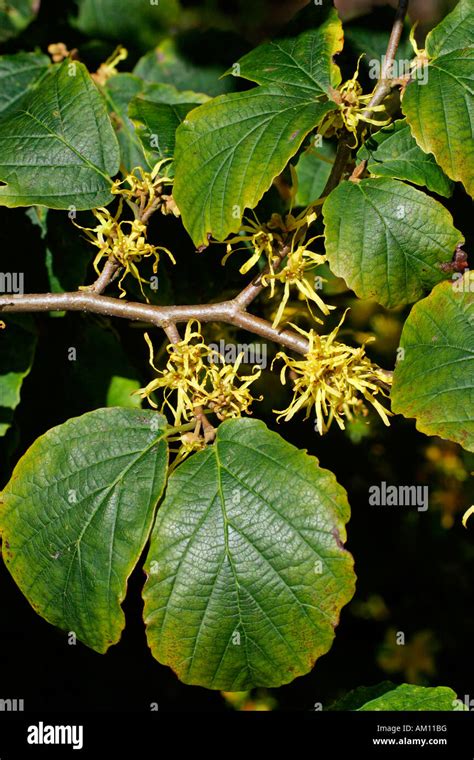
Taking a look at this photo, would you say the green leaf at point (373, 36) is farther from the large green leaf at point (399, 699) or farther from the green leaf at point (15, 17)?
the large green leaf at point (399, 699)

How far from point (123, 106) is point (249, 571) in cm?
94

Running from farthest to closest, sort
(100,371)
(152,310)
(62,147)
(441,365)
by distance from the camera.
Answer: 1. (100,371)
2. (62,147)
3. (152,310)
4. (441,365)

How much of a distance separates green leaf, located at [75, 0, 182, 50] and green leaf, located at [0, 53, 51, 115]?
0.59ft

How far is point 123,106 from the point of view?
1.60 metres

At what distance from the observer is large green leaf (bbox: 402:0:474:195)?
3.48ft

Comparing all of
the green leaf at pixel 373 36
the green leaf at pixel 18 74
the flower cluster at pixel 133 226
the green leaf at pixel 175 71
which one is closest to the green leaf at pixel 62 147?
the flower cluster at pixel 133 226

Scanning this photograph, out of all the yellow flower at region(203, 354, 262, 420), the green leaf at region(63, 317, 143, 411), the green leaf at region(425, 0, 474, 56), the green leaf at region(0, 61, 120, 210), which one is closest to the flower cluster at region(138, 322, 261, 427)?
the yellow flower at region(203, 354, 262, 420)

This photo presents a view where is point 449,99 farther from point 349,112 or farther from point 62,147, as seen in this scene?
point 62,147

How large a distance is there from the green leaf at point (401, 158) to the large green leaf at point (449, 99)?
0.20 feet

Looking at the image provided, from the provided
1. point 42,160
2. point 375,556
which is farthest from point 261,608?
point 375,556

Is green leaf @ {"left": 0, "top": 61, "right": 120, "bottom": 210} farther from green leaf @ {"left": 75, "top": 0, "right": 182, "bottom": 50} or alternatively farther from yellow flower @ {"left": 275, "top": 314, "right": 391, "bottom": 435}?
green leaf @ {"left": 75, "top": 0, "right": 182, "bottom": 50}

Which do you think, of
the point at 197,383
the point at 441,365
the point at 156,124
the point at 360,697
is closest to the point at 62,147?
the point at 156,124

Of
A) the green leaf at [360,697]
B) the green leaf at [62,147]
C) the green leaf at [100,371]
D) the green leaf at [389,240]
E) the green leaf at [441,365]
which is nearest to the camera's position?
the green leaf at [441,365]

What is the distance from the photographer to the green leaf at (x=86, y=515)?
3.58 ft
